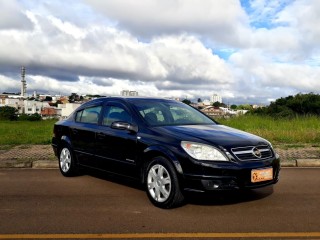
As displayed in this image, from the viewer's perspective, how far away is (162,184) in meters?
5.29

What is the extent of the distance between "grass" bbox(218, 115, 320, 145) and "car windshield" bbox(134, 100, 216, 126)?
23.5 feet

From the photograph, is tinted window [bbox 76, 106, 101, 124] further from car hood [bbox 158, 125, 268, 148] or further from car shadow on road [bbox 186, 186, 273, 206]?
car shadow on road [bbox 186, 186, 273, 206]

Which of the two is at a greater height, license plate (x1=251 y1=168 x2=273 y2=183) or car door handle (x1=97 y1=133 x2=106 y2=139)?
car door handle (x1=97 y1=133 x2=106 y2=139)

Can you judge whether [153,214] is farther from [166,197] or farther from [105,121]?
[105,121]

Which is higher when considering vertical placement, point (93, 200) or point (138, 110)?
point (138, 110)

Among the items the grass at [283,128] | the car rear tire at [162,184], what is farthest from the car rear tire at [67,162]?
the grass at [283,128]

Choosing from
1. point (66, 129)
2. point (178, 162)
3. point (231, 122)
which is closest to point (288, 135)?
point (231, 122)

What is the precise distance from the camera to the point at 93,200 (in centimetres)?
576

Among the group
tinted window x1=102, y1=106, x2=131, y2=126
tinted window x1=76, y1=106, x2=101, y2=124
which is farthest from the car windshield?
tinted window x1=76, y1=106, x2=101, y2=124

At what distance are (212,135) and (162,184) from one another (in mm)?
953

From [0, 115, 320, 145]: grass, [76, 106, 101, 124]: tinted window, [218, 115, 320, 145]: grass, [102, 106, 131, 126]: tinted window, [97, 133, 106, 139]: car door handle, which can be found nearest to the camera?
[102, 106, 131, 126]: tinted window

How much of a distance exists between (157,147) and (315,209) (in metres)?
2.26

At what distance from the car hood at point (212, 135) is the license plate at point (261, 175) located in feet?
1.23

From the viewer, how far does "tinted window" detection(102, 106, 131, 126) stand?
6202mm
